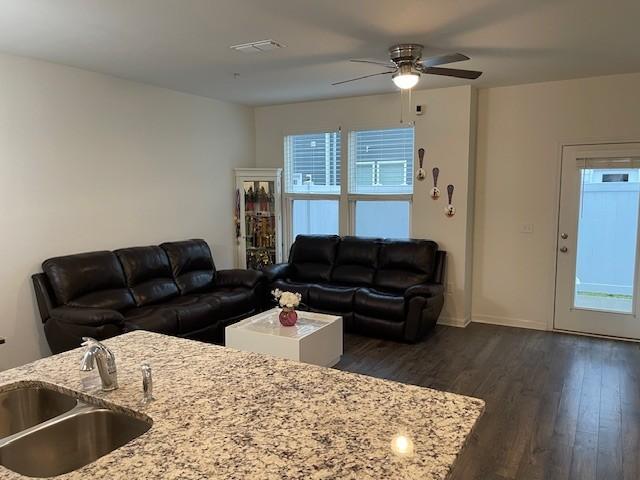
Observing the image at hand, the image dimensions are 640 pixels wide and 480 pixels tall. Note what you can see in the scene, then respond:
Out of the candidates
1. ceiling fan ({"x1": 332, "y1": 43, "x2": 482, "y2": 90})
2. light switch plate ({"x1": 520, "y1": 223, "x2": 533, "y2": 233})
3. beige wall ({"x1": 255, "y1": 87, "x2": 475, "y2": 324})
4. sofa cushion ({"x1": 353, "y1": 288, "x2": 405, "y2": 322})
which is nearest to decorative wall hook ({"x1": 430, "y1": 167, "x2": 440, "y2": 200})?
beige wall ({"x1": 255, "y1": 87, "x2": 475, "y2": 324})

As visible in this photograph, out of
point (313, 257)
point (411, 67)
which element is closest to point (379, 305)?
point (313, 257)

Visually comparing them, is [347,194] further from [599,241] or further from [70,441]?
[70,441]

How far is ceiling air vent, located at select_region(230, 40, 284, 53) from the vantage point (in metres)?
3.62

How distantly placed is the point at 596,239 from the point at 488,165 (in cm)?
139

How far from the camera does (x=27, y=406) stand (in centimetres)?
171

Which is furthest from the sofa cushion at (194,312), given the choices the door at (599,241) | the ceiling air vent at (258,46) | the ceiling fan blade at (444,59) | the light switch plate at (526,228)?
the door at (599,241)

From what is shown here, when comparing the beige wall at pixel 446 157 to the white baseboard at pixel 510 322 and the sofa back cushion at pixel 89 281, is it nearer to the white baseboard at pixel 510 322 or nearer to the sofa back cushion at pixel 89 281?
the white baseboard at pixel 510 322

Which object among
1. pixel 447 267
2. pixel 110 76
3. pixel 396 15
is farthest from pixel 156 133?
pixel 447 267

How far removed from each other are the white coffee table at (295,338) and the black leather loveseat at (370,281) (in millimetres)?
792

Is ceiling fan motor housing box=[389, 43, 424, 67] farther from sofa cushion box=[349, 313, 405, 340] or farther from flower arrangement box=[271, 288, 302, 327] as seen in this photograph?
sofa cushion box=[349, 313, 405, 340]

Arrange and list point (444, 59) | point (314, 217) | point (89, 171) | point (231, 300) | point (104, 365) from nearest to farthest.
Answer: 1. point (104, 365)
2. point (444, 59)
3. point (89, 171)
4. point (231, 300)
5. point (314, 217)

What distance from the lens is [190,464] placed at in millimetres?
1186

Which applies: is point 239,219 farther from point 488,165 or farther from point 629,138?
point 629,138

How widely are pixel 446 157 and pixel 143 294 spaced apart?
3.58m
